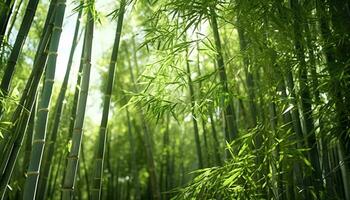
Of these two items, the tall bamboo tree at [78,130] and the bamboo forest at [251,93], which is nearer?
the bamboo forest at [251,93]

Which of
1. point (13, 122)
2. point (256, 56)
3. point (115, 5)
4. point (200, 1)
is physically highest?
point (115, 5)

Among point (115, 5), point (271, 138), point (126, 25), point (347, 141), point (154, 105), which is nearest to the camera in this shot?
point (347, 141)

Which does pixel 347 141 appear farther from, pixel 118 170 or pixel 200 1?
pixel 118 170

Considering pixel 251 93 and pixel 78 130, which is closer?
pixel 78 130

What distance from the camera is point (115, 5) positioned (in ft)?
10.8

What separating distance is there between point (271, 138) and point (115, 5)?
6.52 feet

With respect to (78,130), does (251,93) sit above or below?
above

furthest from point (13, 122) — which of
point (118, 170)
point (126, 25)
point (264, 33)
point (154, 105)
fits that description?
point (118, 170)

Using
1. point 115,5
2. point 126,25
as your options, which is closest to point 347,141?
point 115,5

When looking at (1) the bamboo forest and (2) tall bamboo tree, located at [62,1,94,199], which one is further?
(2) tall bamboo tree, located at [62,1,94,199]

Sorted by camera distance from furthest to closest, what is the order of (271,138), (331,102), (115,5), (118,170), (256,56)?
1. (118,170)
2. (115,5)
3. (256,56)
4. (271,138)
5. (331,102)

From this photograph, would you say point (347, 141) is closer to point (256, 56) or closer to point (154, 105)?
point (256, 56)

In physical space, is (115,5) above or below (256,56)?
above

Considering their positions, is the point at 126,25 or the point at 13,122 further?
the point at 126,25
